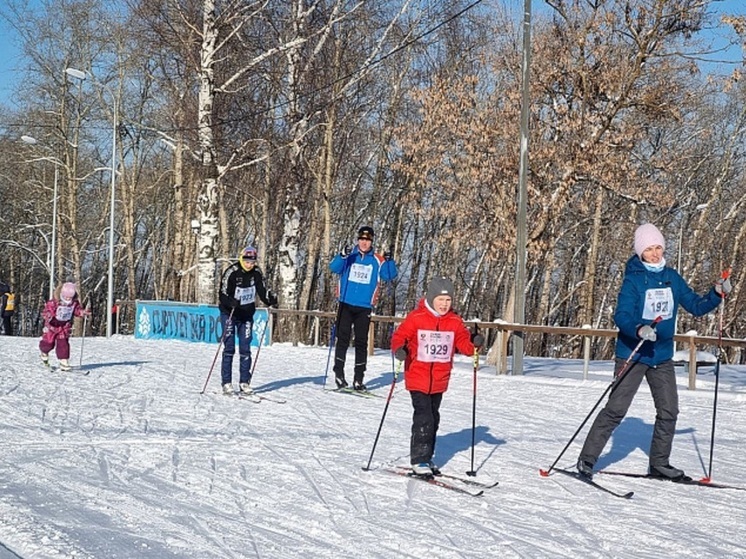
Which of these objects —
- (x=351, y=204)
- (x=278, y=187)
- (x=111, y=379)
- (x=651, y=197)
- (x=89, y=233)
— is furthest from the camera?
(x=89, y=233)

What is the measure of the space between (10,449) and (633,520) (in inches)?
197

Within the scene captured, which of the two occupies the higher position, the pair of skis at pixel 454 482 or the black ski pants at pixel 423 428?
the black ski pants at pixel 423 428

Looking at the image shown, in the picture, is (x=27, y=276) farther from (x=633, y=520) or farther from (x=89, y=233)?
(x=633, y=520)

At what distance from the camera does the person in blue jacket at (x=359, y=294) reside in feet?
41.1

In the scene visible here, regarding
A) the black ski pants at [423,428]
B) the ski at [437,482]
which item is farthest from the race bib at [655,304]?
the ski at [437,482]

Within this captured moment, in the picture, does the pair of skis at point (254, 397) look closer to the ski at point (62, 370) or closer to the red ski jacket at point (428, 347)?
the ski at point (62, 370)

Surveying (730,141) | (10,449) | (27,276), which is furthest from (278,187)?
(27,276)

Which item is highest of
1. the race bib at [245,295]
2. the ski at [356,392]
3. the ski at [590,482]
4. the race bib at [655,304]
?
the race bib at [655,304]

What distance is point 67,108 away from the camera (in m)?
40.3

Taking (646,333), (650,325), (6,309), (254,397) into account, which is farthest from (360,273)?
(6,309)

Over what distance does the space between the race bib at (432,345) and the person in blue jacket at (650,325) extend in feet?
4.45

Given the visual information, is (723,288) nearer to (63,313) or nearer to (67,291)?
(67,291)

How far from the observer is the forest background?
64.3 feet

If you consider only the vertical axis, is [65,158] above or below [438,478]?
above
